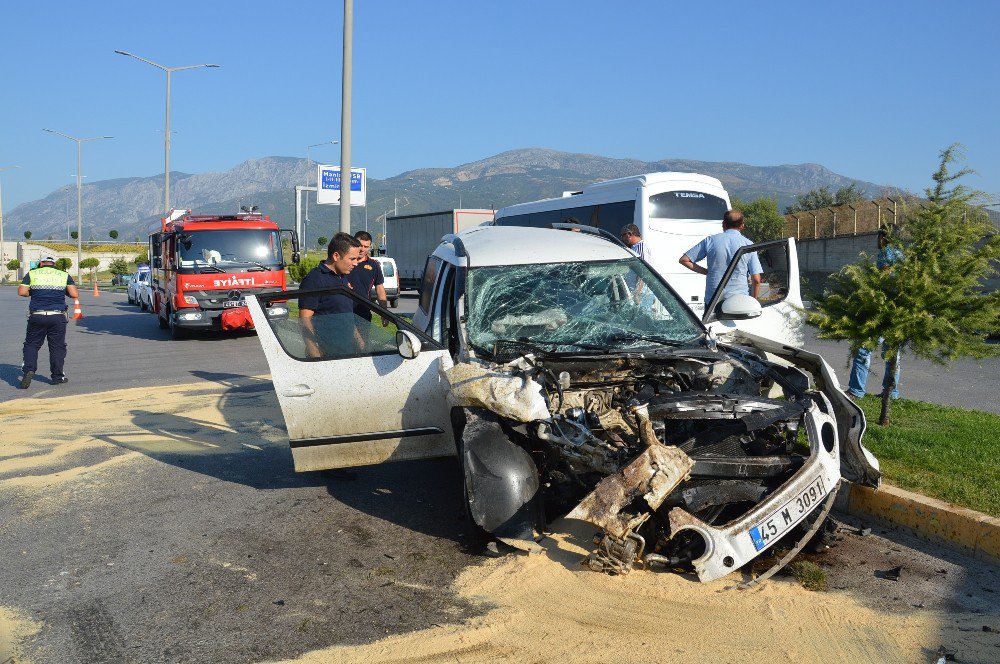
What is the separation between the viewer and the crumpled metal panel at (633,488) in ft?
14.2

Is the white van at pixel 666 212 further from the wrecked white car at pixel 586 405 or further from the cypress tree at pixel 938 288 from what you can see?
the wrecked white car at pixel 586 405

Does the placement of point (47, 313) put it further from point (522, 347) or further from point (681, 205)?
point (681, 205)

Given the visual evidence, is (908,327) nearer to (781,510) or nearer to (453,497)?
(781,510)

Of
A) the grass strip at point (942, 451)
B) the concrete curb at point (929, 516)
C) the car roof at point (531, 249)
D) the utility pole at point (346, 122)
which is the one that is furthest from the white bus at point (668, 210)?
the concrete curb at point (929, 516)

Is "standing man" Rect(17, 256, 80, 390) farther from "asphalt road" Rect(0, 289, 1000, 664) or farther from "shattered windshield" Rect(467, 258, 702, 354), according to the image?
"shattered windshield" Rect(467, 258, 702, 354)

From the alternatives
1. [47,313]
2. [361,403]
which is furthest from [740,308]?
[47,313]

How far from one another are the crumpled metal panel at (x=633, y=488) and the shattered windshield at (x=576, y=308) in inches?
52.5

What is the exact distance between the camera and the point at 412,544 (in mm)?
5305

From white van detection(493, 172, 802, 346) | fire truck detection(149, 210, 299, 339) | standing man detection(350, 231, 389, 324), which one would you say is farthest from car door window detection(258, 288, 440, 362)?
fire truck detection(149, 210, 299, 339)

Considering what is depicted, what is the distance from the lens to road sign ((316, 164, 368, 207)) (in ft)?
74.8

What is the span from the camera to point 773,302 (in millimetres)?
7691

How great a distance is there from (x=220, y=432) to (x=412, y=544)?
4150 millimetres

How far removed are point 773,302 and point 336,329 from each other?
12.7 ft

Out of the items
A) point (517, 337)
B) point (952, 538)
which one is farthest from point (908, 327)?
point (517, 337)
